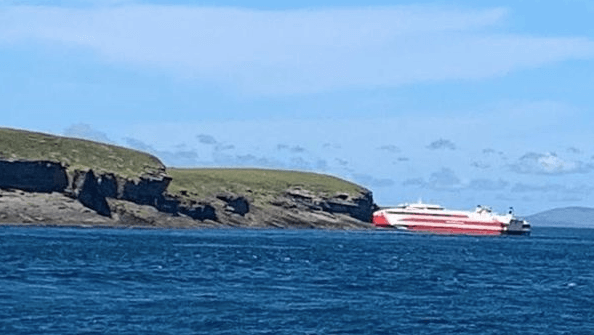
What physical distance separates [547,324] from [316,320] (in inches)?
453

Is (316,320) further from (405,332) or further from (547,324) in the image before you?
(547,324)

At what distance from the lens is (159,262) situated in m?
100

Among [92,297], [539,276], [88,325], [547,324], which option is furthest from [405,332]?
[539,276]

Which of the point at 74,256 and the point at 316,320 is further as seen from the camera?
the point at 74,256

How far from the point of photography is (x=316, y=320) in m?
58.2

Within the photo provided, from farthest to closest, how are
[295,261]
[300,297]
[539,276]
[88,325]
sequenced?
[295,261] < [539,276] < [300,297] < [88,325]

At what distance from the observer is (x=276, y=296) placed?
70000 mm

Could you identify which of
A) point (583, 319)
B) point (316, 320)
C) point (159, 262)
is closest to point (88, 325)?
point (316, 320)

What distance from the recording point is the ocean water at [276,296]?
55.8 m

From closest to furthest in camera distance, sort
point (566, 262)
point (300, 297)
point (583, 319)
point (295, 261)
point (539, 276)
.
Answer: point (583, 319)
point (300, 297)
point (539, 276)
point (295, 261)
point (566, 262)

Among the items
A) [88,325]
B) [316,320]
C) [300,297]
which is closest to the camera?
[88,325]

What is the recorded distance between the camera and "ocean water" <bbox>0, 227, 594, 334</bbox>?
55.8 m

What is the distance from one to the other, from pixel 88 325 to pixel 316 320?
11.1 m

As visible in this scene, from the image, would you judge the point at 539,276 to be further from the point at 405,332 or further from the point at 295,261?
the point at 405,332
